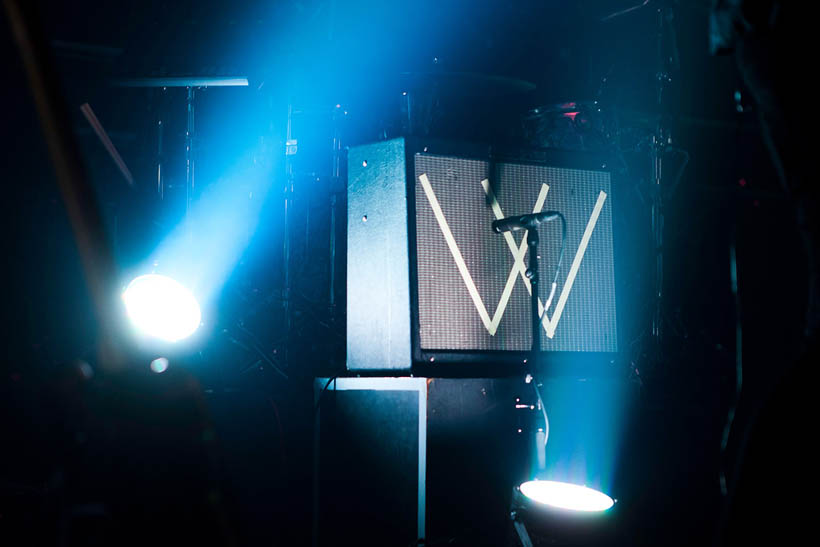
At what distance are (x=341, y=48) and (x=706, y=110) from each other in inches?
109

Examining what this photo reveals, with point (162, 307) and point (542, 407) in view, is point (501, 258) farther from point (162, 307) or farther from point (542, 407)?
point (162, 307)

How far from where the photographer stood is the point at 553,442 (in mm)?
2199

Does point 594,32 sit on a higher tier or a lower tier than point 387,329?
higher

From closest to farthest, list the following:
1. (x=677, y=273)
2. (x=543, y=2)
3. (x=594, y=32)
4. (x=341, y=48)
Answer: (x=341, y=48) → (x=543, y=2) → (x=594, y=32) → (x=677, y=273)

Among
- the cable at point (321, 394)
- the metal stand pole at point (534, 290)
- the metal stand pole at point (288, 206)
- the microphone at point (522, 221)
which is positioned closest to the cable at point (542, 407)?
the metal stand pole at point (534, 290)

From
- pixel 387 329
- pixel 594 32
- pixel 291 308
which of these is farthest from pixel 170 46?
pixel 594 32

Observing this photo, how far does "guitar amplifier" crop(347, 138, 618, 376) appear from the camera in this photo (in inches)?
86.0

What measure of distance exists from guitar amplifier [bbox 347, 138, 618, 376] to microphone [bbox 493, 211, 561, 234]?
0.21 ft

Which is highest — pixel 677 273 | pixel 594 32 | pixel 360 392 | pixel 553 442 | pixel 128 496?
pixel 594 32

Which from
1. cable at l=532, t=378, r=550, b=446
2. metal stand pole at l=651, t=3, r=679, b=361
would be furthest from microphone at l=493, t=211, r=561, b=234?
metal stand pole at l=651, t=3, r=679, b=361

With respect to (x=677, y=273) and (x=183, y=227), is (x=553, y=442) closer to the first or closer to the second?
(x=183, y=227)

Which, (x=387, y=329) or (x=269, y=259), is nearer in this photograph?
(x=387, y=329)

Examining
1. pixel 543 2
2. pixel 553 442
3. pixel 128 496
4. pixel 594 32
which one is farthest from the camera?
pixel 594 32

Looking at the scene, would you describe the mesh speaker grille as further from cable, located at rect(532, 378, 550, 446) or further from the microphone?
cable, located at rect(532, 378, 550, 446)
